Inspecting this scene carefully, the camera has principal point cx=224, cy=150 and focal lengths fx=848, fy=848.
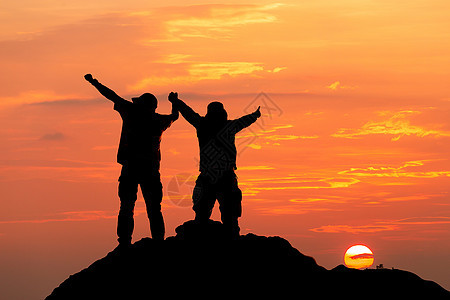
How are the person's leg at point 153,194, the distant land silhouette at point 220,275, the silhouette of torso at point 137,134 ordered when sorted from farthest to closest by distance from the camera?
the person's leg at point 153,194
the silhouette of torso at point 137,134
the distant land silhouette at point 220,275

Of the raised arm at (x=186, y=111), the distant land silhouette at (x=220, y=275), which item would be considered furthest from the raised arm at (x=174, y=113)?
the distant land silhouette at (x=220, y=275)

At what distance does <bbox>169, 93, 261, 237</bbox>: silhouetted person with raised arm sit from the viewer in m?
25.5

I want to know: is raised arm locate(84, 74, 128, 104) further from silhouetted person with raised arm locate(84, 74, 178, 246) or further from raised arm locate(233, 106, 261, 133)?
raised arm locate(233, 106, 261, 133)

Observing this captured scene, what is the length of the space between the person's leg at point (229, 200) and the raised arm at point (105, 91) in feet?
13.1

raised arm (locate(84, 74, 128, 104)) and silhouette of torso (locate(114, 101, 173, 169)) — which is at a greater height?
raised arm (locate(84, 74, 128, 104))

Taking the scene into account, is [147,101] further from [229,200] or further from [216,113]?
[229,200]

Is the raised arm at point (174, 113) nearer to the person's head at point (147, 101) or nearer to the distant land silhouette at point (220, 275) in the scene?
the person's head at point (147, 101)

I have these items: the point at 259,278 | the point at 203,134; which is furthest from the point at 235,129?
the point at 259,278

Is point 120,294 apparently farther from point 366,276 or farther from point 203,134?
point 366,276

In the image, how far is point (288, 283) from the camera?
2494 cm

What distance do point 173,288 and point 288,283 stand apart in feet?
11.2

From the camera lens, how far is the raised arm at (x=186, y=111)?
25.7m

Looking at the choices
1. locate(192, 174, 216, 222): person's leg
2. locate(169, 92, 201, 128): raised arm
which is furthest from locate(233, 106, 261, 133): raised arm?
locate(192, 174, 216, 222): person's leg

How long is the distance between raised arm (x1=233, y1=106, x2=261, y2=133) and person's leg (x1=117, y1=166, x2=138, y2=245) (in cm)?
355
